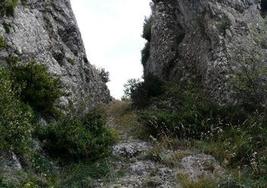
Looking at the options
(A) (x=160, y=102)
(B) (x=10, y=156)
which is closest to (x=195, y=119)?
(A) (x=160, y=102)

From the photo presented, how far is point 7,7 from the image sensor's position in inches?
671

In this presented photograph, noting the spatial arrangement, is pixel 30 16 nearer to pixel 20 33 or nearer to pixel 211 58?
pixel 20 33

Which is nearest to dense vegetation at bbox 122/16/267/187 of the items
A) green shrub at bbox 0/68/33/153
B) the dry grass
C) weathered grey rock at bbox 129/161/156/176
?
the dry grass

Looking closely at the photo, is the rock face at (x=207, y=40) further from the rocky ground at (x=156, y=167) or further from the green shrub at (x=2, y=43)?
the green shrub at (x=2, y=43)

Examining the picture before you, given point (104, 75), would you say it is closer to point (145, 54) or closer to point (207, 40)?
point (145, 54)

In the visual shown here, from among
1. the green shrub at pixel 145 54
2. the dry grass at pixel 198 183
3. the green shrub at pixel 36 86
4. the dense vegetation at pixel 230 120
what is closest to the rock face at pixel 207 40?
the dense vegetation at pixel 230 120

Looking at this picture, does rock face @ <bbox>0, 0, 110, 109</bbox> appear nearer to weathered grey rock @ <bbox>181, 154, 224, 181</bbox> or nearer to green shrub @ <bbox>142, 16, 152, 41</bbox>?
green shrub @ <bbox>142, 16, 152, 41</bbox>

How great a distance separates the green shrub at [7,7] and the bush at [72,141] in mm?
5271

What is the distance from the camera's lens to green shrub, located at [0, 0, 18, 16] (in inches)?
659

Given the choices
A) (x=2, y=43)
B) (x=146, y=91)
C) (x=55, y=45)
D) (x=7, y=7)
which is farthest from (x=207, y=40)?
(x=2, y=43)

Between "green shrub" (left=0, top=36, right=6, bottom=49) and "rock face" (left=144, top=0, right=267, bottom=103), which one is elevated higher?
"rock face" (left=144, top=0, right=267, bottom=103)

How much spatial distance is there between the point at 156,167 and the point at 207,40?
867 cm

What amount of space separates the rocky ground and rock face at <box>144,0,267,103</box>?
4.37 metres

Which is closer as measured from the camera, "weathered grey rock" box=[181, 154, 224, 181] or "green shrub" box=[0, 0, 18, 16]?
"weathered grey rock" box=[181, 154, 224, 181]
